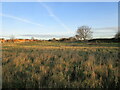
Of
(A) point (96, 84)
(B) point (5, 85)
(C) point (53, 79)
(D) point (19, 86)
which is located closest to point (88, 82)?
(A) point (96, 84)

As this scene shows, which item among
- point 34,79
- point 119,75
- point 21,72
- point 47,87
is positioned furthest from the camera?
point 21,72

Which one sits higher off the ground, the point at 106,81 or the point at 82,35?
the point at 82,35

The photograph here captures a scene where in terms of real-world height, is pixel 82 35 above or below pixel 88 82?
above

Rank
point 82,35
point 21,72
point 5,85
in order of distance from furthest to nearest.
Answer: point 82,35, point 21,72, point 5,85

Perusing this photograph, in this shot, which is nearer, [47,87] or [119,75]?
[47,87]

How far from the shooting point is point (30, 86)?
12.0ft

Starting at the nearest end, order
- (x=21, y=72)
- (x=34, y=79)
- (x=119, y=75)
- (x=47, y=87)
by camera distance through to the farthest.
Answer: (x=47, y=87)
(x=34, y=79)
(x=119, y=75)
(x=21, y=72)

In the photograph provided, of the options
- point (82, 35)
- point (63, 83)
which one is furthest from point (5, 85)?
point (82, 35)

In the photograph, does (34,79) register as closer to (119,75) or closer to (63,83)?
(63,83)

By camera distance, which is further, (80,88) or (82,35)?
(82,35)

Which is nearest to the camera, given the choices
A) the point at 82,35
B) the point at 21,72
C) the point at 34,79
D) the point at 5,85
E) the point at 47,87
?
the point at 47,87

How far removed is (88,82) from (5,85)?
9.61 feet

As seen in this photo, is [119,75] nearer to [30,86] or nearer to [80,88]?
[80,88]

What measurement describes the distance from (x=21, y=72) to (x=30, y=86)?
1467 mm
